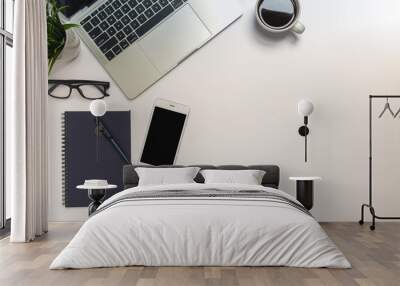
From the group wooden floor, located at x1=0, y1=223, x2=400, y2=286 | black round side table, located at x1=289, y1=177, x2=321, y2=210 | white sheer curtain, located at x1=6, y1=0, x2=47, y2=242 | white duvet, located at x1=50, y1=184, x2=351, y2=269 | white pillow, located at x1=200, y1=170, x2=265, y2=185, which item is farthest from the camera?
black round side table, located at x1=289, y1=177, x2=321, y2=210

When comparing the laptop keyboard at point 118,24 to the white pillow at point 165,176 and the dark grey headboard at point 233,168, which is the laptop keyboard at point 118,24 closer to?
the dark grey headboard at point 233,168

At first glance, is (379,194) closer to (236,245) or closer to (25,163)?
(236,245)

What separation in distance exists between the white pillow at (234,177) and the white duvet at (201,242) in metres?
1.80

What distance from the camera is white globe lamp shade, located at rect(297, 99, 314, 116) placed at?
6449 mm

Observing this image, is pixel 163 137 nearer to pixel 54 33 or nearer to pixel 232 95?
pixel 232 95

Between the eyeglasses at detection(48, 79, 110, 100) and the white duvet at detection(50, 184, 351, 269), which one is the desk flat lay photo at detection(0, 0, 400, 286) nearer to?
the eyeglasses at detection(48, 79, 110, 100)

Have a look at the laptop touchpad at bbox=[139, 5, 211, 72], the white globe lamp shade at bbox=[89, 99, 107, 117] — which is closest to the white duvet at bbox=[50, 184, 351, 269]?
the white globe lamp shade at bbox=[89, 99, 107, 117]

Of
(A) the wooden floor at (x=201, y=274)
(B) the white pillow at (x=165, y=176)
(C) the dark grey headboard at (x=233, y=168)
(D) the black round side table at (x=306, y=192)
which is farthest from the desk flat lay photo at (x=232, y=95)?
(A) the wooden floor at (x=201, y=274)

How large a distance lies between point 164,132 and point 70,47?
147cm

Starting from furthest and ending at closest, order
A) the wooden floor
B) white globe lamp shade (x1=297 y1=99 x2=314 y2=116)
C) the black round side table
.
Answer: white globe lamp shade (x1=297 y1=99 x2=314 y2=116)
the black round side table
the wooden floor

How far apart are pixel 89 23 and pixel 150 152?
1680 millimetres

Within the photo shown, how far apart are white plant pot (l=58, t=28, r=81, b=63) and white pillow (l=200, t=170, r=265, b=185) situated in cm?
212

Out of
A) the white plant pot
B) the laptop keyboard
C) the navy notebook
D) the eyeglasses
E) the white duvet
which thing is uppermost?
the laptop keyboard

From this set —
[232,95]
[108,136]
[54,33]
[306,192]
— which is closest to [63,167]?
[108,136]
